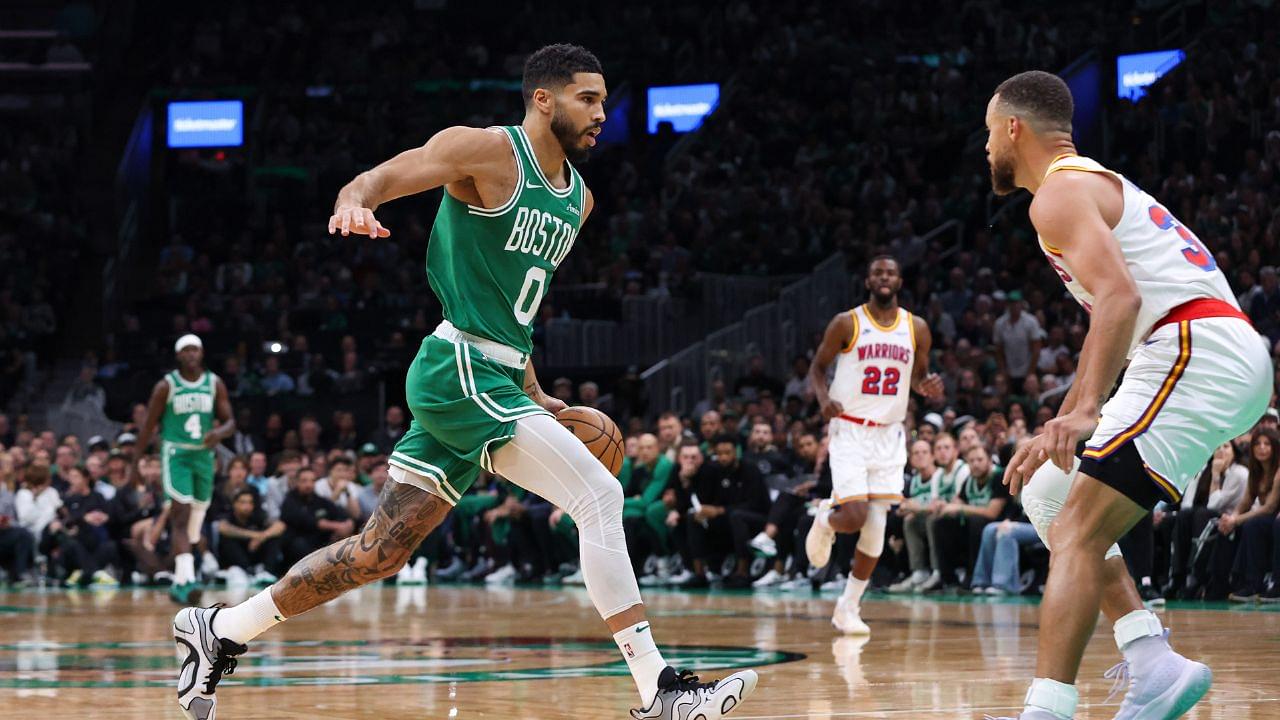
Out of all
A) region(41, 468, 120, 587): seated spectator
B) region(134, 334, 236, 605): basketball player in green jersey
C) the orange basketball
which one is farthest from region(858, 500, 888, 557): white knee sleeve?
region(41, 468, 120, 587): seated spectator

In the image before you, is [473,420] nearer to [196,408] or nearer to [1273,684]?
[1273,684]

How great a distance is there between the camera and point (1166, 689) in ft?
15.9

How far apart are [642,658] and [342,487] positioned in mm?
13514

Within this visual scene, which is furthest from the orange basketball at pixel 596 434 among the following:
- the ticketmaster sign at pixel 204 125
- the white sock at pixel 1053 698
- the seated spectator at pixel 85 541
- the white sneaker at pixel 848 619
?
the ticketmaster sign at pixel 204 125

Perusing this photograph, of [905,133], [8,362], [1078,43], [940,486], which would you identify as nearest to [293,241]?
[8,362]

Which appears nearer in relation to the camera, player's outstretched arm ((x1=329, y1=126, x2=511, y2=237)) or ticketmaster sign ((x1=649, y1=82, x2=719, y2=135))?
player's outstretched arm ((x1=329, y1=126, x2=511, y2=237))

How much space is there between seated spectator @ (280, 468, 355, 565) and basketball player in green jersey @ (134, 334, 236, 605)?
10.3 feet

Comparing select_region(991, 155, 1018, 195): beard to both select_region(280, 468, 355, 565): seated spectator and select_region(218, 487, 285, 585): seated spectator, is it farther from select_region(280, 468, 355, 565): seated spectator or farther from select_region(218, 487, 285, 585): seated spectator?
select_region(218, 487, 285, 585): seated spectator

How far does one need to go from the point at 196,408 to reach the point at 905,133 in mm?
13660

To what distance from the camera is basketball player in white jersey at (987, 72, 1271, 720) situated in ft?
15.1

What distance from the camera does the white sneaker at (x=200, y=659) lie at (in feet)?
18.5

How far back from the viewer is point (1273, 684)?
6.73 meters

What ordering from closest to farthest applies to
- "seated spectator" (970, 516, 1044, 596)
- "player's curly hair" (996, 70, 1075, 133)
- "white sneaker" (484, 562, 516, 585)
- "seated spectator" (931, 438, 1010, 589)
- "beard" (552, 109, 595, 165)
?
"player's curly hair" (996, 70, 1075, 133) → "beard" (552, 109, 595, 165) → "seated spectator" (970, 516, 1044, 596) → "seated spectator" (931, 438, 1010, 589) → "white sneaker" (484, 562, 516, 585)

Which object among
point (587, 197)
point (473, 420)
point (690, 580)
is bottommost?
point (690, 580)
